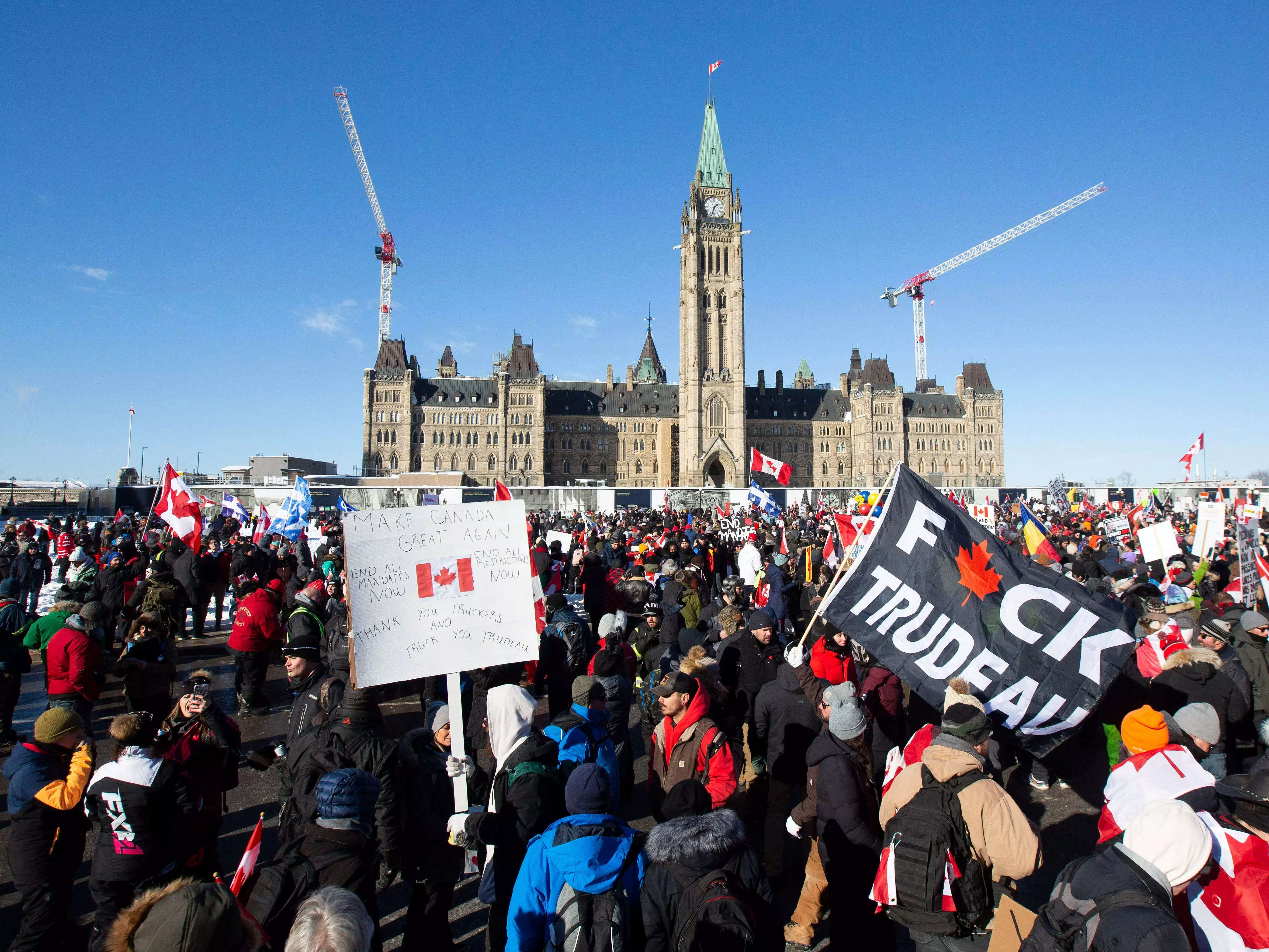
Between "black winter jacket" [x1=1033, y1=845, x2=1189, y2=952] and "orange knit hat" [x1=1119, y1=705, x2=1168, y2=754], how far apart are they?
1.42 meters

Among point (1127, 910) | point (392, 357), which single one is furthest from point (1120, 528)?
point (392, 357)

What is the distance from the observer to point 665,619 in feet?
26.6

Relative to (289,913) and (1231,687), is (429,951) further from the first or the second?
(1231,687)

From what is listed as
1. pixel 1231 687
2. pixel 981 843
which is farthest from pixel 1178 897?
pixel 1231 687

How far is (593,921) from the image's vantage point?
8.87 ft

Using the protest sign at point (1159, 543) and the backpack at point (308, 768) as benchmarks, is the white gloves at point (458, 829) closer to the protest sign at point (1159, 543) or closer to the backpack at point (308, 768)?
the backpack at point (308, 768)

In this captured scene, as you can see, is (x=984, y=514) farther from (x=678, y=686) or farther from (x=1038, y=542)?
(x=678, y=686)

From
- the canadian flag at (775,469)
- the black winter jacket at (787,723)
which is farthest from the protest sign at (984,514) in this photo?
the black winter jacket at (787,723)

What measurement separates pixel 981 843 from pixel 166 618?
28.8 ft

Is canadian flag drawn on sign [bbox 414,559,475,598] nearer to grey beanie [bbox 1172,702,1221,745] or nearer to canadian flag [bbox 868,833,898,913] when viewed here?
canadian flag [bbox 868,833,898,913]

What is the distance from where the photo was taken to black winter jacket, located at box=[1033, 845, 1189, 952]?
Result: 2.27 meters

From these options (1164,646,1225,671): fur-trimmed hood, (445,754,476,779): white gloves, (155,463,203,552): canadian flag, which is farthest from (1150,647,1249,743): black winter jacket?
(155,463,203,552): canadian flag

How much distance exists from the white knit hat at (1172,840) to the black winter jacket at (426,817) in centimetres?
317

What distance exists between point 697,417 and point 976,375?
44.4m
